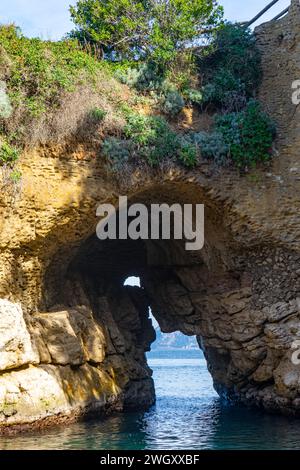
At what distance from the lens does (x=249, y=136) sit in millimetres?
17531

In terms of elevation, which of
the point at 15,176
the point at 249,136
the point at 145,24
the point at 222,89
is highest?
the point at 145,24

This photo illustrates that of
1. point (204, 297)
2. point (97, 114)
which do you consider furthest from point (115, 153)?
point (204, 297)

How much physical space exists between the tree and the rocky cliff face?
2169 mm

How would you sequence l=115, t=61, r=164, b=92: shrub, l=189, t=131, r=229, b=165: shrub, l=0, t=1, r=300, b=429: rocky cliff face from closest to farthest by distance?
A: l=0, t=1, r=300, b=429: rocky cliff face, l=189, t=131, r=229, b=165: shrub, l=115, t=61, r=164, b=92: shrub

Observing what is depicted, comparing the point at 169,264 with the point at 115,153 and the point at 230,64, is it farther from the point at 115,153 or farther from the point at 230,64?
the point at 230,64

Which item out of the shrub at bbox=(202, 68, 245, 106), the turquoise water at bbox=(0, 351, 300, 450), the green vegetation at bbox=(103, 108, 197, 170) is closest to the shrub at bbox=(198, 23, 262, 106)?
the shrub at bbox=(202, 68, 245, 106)

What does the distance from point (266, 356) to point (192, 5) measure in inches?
440

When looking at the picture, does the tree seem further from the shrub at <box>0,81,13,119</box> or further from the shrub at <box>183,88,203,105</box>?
the shrub at <box>0,81,13,119</box>

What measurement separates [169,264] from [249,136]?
5.91 metres

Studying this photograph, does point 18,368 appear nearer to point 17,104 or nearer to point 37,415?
point 37,415

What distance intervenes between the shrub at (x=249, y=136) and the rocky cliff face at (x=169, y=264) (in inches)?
17.0

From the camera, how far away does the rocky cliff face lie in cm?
1551

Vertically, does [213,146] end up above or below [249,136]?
below

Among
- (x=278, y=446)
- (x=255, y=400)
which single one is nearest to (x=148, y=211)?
Answer: (x=255, y=400)
